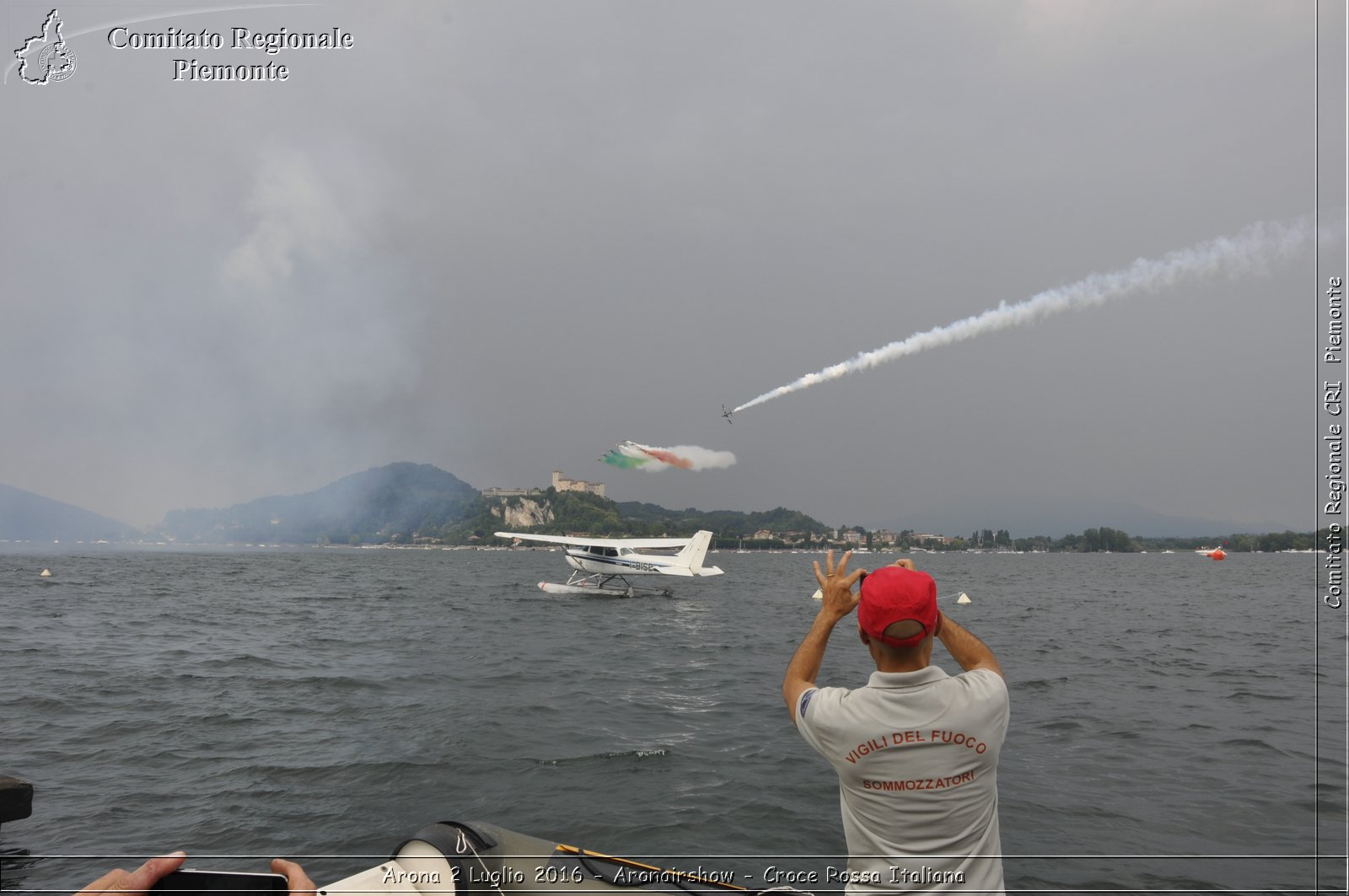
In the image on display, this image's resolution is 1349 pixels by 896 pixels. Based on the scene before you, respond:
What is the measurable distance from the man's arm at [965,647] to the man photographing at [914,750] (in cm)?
21

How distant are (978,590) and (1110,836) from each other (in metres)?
51.5

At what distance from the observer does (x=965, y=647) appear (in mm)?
3434

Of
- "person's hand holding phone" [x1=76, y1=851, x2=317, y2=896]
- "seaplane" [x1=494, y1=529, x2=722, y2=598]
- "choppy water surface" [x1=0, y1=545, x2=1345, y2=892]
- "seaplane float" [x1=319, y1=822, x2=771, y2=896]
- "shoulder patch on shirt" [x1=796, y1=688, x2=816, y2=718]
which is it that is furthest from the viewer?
"seaplane" [x1=494, y1=529, x2=722, y2=598]

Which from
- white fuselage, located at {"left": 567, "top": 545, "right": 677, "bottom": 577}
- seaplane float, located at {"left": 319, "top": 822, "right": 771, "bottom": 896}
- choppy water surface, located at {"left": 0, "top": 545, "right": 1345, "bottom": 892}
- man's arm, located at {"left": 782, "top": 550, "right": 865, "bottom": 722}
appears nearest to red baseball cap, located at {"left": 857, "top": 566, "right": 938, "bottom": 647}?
man's arm, located at {"left": 782, "top": 550, "right": 865, "bottom": 722}

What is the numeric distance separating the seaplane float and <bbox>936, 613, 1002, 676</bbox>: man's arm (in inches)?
75.5

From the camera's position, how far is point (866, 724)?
291 cm

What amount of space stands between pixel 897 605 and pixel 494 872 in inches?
130

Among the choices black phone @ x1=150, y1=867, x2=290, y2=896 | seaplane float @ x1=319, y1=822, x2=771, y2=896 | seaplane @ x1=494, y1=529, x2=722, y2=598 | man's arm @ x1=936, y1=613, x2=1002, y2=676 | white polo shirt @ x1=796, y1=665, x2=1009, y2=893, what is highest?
man's arm @ x1=936, y1=613, x2=1002, y2=676

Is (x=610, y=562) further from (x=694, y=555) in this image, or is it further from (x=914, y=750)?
(x=914, y=750)

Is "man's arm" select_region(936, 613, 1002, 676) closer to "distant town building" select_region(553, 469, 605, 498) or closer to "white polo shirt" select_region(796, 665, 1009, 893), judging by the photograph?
"white polo shirt" select_region(796, 665, 1009, 893)

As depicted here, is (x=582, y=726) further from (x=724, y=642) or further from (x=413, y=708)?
(x=724, y=642)

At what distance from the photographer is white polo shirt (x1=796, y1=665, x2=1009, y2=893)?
2.87m

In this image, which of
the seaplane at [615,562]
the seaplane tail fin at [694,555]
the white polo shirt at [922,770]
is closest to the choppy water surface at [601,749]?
the white polo shirt at [922,770]

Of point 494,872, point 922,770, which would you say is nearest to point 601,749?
point 494,872
